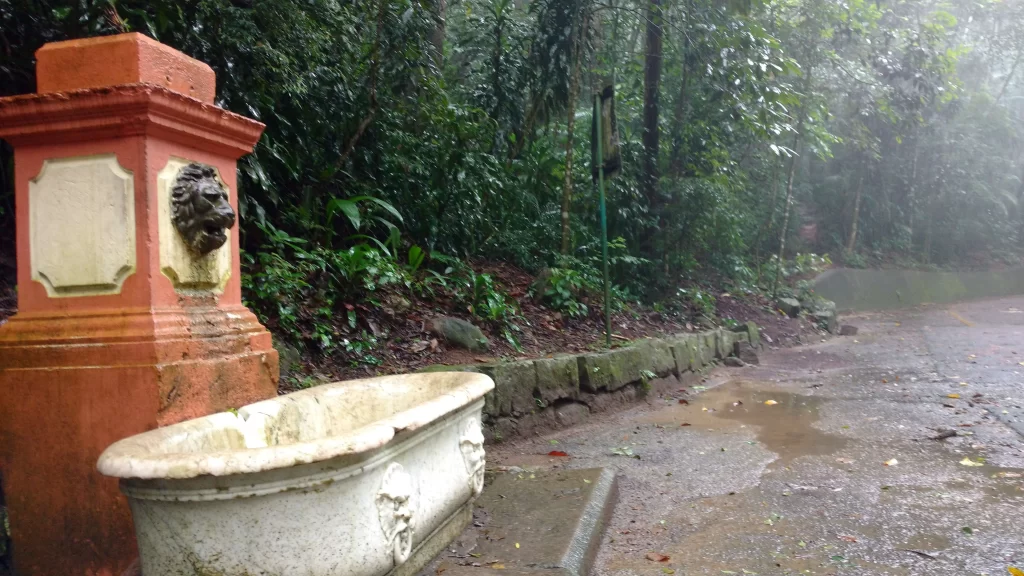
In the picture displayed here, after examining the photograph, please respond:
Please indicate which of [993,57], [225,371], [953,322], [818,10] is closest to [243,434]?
[225,371]

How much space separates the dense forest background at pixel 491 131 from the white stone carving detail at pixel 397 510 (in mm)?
2794

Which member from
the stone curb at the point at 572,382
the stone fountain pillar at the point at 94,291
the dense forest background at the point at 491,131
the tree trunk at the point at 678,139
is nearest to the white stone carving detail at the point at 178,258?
the stone fountain pillar at the point at 94,291

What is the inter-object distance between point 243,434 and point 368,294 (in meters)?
3.13

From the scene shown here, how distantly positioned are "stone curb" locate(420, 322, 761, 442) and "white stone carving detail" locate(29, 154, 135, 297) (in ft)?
8.69

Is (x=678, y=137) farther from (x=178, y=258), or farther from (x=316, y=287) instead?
(x=178, y=258)

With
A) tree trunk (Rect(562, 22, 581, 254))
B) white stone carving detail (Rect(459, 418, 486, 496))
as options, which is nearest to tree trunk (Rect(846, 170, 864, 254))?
tree trunk (Rect(562, 22, 581, 254))

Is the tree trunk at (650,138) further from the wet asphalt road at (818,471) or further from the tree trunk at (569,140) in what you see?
the wet asphalt road at (818,471)

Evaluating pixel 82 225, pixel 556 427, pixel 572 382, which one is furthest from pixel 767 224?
pixel 82 225

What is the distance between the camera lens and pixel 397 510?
2279mm

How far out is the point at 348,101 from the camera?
6402 mm

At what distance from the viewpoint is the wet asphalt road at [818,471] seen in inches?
129

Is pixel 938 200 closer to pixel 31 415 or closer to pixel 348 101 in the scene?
pixel 348 101

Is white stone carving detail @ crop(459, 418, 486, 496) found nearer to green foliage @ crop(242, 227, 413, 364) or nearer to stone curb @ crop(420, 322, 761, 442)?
stone curb @ crop(420, 322, 761, 442)

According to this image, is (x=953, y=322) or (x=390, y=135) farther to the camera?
(x=953, y=322)
